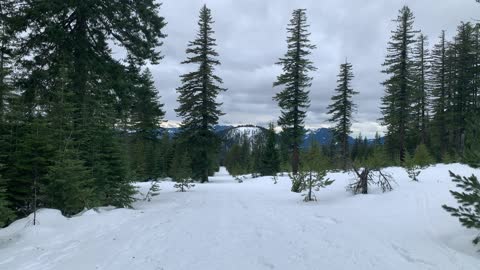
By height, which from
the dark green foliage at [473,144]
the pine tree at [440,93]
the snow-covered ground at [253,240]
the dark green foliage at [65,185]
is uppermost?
the pine tree at [440,93]

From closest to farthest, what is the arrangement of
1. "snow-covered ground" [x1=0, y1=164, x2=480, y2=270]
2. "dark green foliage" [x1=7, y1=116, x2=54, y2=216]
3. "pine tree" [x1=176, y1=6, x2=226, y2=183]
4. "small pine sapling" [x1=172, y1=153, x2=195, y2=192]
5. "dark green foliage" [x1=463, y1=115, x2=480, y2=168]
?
"snow-covered ground" [x1=0, y1=164, x2=480, y2=270]
"dark green foliage" [x1=463, y1=115, x2=480, y2=168]
"dark green foliage" [x1=7, y1=116, x2=54, y2=216]
"small pine sapling" [x1=172, y1=153, x2=195, y2=192]
"pine tree" [x1=176, y1=6, x2=226, y2=183]

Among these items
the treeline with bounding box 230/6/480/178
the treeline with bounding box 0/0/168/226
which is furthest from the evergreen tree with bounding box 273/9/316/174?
the treeline with bounding box 0/0/168/226

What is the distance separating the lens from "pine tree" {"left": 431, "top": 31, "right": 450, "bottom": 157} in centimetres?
3738

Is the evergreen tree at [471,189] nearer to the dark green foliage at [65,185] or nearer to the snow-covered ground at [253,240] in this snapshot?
the snow-covered ground at [253,240]

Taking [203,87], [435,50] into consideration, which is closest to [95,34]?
[203,87]

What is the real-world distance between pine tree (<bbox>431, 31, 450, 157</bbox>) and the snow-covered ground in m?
31.8

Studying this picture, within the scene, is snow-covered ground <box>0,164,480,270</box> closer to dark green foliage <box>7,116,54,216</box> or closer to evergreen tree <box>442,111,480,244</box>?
evergreen tree <box>442,111,480,244</box>

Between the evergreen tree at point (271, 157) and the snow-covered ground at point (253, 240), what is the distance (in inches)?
1267

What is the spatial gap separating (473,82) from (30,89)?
121 ft

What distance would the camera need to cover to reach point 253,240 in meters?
6.84

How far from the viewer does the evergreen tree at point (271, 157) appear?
42.8 meters

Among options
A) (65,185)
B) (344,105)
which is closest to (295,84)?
(344,105)

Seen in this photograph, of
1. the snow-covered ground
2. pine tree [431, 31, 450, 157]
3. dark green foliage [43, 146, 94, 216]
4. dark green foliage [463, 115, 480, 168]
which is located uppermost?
pine tree [431, 31, 450, 157]

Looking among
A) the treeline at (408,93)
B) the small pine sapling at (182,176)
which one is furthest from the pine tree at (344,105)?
the small pine sapling at (182,176)
